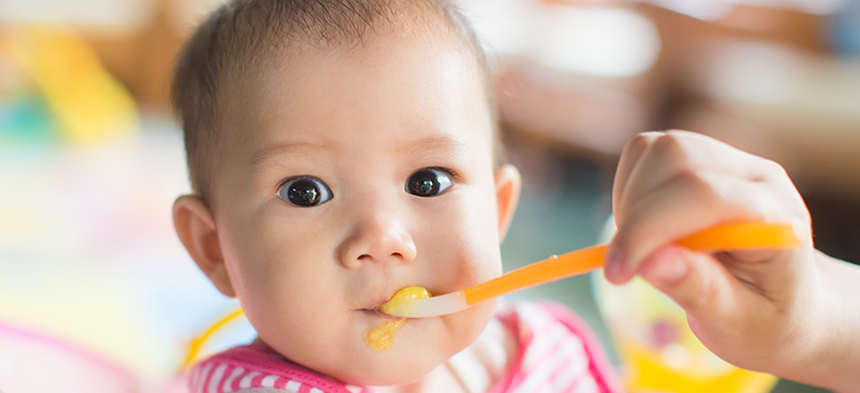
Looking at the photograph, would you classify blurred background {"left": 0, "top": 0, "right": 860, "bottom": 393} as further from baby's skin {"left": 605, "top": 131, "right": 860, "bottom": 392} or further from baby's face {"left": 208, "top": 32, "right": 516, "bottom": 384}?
baby's skin {"left": 605, "top": 131, "right": 860, "bottom": 392}

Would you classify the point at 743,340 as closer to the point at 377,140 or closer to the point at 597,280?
the point at 377,140

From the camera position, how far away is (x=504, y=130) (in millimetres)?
3432

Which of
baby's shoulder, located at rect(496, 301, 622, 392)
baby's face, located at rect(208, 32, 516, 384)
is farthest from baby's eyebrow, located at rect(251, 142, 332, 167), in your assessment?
baby's shoulder, located at rect(496, 301, 622, 392)

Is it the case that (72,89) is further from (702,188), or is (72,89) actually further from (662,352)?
(702,188)

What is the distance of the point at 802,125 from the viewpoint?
2.29m

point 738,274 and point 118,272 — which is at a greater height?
point 738,274

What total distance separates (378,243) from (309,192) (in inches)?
3.2

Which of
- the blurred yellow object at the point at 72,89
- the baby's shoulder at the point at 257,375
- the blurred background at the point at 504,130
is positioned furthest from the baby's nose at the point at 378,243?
the blurred yellow object at the point at 72,89

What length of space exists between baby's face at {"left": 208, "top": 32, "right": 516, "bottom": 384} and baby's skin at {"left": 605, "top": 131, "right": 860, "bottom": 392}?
0.49ft

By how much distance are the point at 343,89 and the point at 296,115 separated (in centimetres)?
4

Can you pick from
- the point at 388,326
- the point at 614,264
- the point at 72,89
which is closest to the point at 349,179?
the point at 388,326

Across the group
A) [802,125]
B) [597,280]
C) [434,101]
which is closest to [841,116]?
[802,125]

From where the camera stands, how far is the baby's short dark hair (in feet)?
1.79

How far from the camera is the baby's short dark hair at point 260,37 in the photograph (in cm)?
55
